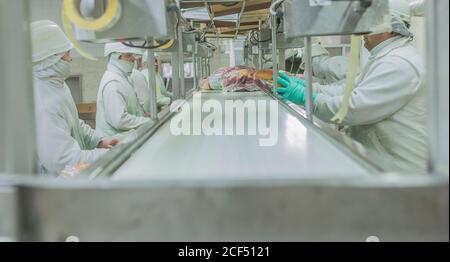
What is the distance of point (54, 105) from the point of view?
243 centimetres

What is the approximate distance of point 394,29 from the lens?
2.19 metres

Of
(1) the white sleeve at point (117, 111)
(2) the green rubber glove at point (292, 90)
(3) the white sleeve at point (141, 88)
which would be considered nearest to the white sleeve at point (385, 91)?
(2) the green rubber glove at point (292, 90)

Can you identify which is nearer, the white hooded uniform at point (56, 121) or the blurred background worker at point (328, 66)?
the white hooded uniform at point (56, 121)

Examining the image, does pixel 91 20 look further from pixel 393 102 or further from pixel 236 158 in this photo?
pixel 393 102

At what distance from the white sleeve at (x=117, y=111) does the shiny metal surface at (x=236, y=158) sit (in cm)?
238

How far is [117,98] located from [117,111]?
120mm

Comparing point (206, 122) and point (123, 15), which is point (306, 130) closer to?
point (206, 122)

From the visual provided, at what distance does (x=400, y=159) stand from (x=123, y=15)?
157cm

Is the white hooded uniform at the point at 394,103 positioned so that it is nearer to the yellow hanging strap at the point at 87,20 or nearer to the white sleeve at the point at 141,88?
the yellow hanging strap at the point at 87,20

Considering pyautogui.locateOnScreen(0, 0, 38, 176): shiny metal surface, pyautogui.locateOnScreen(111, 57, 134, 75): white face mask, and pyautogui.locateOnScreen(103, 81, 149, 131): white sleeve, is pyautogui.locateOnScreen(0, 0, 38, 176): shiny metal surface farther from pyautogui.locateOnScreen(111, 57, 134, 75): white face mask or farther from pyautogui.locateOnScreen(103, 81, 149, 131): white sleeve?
pyautogui.locateOnScreen(111, 57, 134, 75): white face mask

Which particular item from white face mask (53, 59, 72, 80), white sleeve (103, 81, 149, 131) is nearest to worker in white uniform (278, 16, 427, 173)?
white face mask (53, 59, 72, 80)

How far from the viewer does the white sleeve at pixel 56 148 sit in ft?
7.45

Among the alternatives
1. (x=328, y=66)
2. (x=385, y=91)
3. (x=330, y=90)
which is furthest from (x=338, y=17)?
(x=328, y=66)
